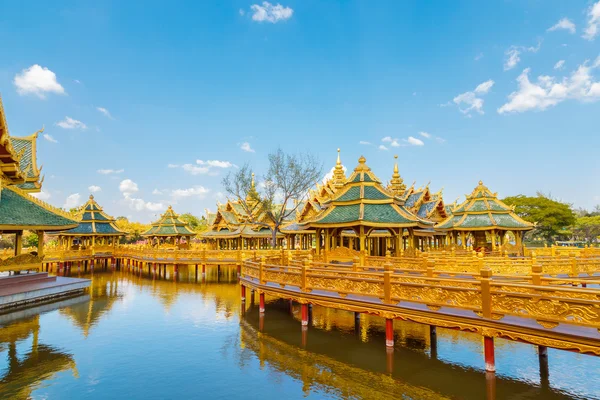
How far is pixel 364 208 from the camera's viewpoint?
63.5ft

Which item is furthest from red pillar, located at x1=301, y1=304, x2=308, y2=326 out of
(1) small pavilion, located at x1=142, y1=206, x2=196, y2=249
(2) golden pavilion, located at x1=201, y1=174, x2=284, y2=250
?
(1) small pavilion, located at x1=142, y1=206, x2=196, y2=249

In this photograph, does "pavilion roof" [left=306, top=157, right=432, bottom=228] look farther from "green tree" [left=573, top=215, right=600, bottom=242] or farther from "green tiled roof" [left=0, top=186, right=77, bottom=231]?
"green tree" [left=573, top=215, right=600, bottom=242]

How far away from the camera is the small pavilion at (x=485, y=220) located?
95.1 ft

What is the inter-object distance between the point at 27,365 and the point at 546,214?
2651 inches

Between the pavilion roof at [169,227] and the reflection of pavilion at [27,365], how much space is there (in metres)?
31.7

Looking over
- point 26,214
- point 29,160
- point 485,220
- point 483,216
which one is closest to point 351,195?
point 485,220

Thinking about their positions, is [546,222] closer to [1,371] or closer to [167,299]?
[167,299]

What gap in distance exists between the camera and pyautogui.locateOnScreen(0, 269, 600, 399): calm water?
7.94 m

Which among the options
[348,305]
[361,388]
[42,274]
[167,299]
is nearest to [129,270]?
[42,274]

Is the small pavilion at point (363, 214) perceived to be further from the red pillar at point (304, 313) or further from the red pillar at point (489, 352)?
the red pillar at point (489, 352)

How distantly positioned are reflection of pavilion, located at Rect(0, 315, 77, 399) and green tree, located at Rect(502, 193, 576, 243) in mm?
63739

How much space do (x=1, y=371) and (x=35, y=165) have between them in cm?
1702

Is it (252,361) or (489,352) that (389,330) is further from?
(252,361)

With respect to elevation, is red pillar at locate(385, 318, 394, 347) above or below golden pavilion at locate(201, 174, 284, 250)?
below
